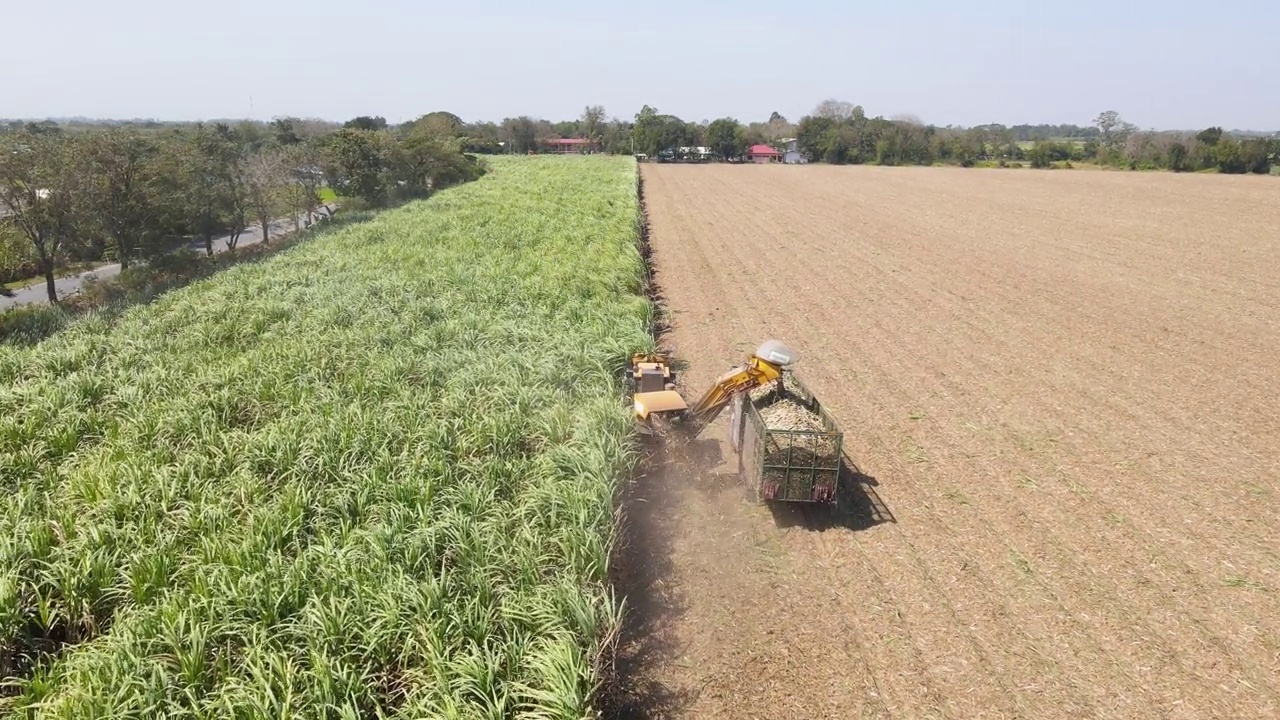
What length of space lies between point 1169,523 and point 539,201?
91.0 feet

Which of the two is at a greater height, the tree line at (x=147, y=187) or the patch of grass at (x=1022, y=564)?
the tree line at (x=147, y=187)

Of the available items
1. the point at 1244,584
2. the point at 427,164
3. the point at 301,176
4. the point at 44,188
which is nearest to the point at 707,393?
the point at 1244,584

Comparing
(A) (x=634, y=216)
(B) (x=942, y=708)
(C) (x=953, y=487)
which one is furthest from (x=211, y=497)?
(A) (x=634, y=216)

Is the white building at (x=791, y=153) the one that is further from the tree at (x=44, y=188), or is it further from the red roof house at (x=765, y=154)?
the tree at (x=44, y=188)

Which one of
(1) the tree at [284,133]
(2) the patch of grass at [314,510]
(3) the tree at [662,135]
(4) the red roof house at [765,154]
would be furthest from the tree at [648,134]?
(2) the patch of grass at [314,510]

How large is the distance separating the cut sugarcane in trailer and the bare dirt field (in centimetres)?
51

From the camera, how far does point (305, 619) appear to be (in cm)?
502

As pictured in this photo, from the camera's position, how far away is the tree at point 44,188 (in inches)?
741

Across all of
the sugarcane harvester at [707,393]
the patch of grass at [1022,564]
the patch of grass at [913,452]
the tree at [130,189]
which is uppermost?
the tree at [130,189]

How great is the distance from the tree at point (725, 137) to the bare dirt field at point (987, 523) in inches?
3554

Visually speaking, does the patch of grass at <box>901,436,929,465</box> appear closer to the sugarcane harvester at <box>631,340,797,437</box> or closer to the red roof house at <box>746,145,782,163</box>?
the sugarcane harvester at <box>631,340,797,437</box>

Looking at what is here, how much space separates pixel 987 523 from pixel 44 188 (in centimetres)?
2578

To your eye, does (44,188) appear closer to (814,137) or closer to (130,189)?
(130,189)

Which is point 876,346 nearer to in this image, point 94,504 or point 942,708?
point 942,708
